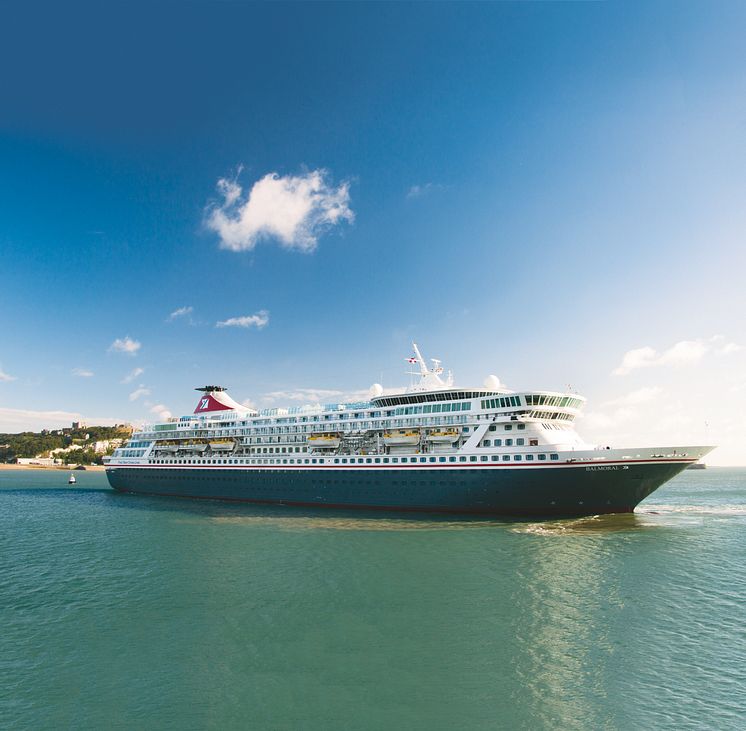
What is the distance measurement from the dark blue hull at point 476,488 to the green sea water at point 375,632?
20.1ft

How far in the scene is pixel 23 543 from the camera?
3400 cm

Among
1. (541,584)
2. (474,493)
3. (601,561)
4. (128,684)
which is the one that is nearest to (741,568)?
(601,561)

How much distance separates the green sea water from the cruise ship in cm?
656

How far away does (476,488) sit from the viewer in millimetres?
42062

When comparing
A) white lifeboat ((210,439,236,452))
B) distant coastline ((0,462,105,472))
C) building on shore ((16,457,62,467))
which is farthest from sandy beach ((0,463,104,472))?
white lifeboat ((210,439,236,452))

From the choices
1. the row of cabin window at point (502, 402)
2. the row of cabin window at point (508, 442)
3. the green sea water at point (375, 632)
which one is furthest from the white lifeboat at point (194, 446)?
the row of cabin window at point (502, 402)

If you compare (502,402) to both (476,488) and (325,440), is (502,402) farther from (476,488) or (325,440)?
(325,440)

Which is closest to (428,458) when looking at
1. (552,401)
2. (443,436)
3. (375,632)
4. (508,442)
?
(443,436)

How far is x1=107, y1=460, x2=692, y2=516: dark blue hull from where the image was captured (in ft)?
130

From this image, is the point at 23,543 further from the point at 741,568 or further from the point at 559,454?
the point at 741,568

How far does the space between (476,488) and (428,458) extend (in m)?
5.48

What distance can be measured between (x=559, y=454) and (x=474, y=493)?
27.2 ft

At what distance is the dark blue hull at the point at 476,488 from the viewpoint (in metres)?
39.7

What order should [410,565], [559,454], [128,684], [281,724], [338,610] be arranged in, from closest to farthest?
[281,724] < [128,684] < [338,610] < [410,565] < [559,454]
